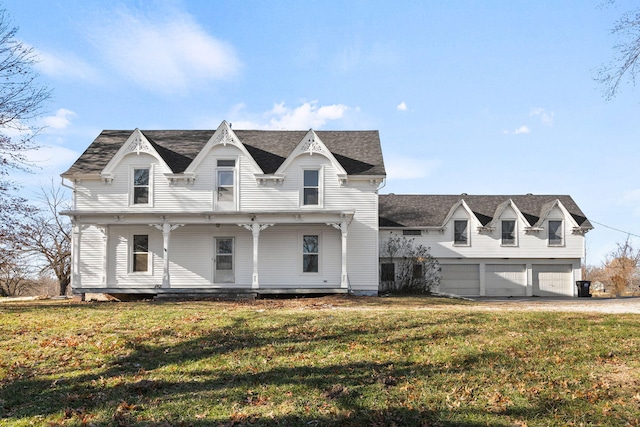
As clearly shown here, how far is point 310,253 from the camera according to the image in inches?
857

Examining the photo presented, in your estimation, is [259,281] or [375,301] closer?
[375,301]

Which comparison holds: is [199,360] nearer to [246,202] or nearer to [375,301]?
[375,301]

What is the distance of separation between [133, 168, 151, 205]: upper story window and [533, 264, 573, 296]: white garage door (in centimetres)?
2265

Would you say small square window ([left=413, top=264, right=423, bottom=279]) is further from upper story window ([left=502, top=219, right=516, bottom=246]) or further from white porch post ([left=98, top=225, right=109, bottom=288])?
white porch post ([left=98, top=225, right=109, bottom=288])

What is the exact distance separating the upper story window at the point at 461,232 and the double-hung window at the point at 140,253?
58.1 ft

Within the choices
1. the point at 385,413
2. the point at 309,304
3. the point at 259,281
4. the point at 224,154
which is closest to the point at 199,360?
the point at 385,413

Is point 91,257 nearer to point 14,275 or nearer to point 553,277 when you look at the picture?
point 14,275

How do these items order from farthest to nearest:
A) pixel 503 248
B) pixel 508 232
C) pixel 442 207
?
pixel 442 207
pixel 508 232
pixel 503 248

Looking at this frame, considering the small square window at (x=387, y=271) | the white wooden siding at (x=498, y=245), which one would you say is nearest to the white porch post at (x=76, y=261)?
the small square window at (x=387, y=271)

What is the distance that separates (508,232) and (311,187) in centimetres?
1457

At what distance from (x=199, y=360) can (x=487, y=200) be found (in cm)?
2697

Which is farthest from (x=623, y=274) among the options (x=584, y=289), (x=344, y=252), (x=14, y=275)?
(x=14, y=275)

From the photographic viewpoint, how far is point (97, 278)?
2177 cm

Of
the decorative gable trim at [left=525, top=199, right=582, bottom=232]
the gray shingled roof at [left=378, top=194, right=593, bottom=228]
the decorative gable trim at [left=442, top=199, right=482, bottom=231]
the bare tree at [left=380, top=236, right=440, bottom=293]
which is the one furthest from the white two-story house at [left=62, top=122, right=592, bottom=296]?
the decorative gable trim at [left=525, top=199, right=582, bottom=232]
